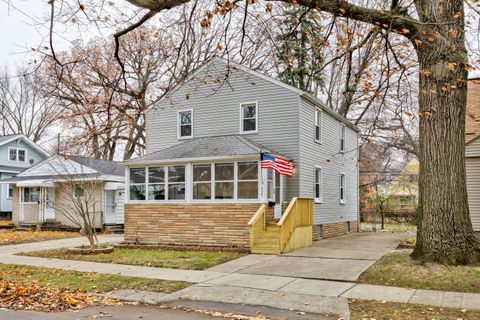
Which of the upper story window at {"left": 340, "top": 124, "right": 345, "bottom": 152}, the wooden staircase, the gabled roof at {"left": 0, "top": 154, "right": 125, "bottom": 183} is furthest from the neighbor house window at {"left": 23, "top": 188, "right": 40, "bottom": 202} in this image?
the wooden staircase

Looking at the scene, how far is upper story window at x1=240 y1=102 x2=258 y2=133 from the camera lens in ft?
60.8

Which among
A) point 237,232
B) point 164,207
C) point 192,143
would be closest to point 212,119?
point 192,143

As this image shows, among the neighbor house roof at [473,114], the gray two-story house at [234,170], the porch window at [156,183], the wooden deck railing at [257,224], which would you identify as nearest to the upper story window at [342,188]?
the gray two-story house at [234,170]

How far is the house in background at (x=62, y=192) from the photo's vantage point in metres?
25.5

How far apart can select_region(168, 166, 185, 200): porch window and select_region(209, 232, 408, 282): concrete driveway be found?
4.37m

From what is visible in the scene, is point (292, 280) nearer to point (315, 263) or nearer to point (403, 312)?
point (315, 263)

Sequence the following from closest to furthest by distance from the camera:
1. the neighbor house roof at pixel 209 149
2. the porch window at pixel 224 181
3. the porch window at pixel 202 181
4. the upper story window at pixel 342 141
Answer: the neighbor house roof at pixel 209 149
the porch window at pixel 224 181
the porch window at pixel 202 181
the upper story window at pixel 342 141

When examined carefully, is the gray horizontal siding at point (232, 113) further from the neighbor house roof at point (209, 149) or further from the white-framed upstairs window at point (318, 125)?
the white-framed upstairs window at point (318, 125)

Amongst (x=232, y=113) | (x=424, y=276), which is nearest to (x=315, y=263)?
(x=424, y=276)

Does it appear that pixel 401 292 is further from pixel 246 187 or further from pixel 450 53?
pixel 246 187

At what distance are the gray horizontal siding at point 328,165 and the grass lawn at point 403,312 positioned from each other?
912cm

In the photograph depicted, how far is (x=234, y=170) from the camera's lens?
53.0 ft

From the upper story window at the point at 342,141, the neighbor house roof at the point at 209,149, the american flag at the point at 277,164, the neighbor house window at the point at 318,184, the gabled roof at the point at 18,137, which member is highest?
the gabled roof at the point at 18,137

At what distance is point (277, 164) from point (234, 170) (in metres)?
1.48
